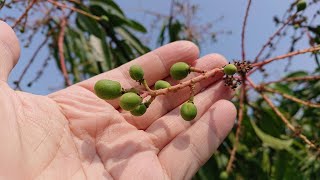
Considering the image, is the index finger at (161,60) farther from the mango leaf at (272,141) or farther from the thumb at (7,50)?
the mango leaf at (272,141)

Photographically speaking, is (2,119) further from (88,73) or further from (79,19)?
(88,73)

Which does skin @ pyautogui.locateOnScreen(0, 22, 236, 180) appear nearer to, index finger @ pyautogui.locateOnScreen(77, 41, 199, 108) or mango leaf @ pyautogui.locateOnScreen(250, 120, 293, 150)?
index finger @ pyautogui.locateOnScreen(77, 41, 199, 108)

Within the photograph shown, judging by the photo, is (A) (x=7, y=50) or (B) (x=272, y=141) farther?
(B) (x=272, y=141)

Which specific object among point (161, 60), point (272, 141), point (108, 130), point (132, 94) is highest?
point (132, 94)

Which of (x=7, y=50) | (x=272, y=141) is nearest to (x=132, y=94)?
(x=7, y=50)

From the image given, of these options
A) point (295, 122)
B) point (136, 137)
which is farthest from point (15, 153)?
point (295, 122)

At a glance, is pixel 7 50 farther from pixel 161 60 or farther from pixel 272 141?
pixel 272 141
